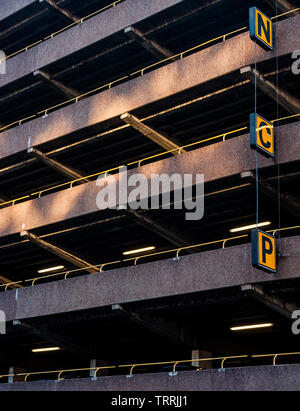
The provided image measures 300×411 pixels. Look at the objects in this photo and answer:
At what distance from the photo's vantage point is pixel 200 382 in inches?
954

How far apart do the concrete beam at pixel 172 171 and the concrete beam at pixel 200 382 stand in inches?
268

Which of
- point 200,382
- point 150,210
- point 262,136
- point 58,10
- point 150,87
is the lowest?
point 200,382

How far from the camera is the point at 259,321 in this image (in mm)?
28375

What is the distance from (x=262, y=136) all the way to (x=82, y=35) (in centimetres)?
1291

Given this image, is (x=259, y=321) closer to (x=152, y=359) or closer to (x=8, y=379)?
(x=152, y=359)

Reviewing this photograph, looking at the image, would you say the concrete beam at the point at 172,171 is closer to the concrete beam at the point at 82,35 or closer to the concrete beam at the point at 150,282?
the concrete beam at the point at 150,282

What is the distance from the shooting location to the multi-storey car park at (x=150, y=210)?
82.6ft

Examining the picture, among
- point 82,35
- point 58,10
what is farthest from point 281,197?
point 58,10

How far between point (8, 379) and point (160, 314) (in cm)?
1219

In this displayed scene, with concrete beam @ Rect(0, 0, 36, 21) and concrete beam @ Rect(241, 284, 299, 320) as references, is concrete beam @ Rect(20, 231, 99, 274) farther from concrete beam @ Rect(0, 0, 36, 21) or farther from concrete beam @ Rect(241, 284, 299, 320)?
concrete beam @ Rect(0, 0, 36, 21)

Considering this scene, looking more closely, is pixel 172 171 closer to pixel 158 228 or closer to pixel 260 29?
pixel 158 228

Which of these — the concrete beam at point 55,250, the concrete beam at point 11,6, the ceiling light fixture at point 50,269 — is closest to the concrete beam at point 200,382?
→ the concrete beam at point 55,250

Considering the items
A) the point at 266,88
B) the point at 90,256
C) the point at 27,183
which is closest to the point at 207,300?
the point at 266,88

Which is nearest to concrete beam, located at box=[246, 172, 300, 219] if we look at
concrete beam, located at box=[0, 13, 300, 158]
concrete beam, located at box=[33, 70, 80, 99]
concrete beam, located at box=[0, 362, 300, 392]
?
concrete beam, located at box=[0, 13, 300, 158]
